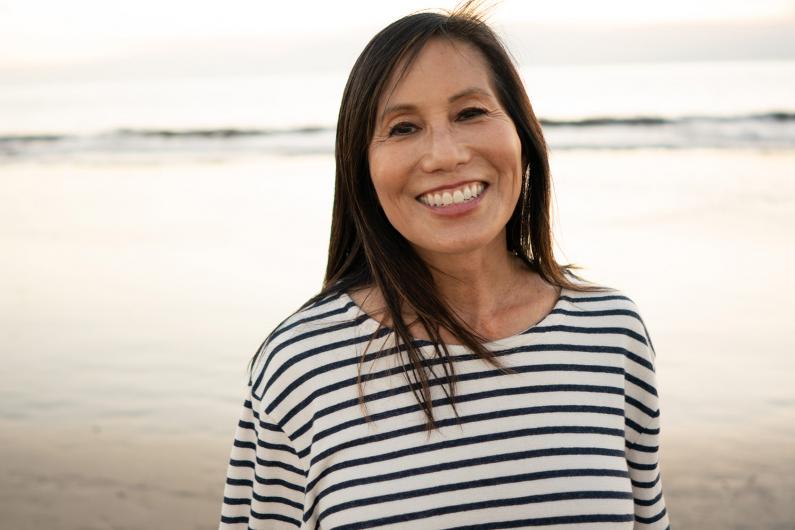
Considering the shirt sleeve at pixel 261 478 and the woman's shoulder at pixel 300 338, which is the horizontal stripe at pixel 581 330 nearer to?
the woman's shoulder at pixel 300 338

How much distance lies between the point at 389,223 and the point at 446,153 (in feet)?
1.03

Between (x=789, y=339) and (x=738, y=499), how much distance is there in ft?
6.73

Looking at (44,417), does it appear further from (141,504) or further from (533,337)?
(533,337)

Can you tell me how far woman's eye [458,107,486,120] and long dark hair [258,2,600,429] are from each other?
0.08 meters

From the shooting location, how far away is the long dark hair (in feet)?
7.48

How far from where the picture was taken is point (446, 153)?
226 cm

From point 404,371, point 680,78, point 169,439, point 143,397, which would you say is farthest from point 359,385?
point 680,78

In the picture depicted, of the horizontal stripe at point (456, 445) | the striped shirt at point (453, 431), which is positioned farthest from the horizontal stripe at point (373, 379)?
the horizontal stripe at point (456, 445)

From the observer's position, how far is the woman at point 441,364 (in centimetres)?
221

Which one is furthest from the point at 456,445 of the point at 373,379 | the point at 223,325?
the point at 223,325

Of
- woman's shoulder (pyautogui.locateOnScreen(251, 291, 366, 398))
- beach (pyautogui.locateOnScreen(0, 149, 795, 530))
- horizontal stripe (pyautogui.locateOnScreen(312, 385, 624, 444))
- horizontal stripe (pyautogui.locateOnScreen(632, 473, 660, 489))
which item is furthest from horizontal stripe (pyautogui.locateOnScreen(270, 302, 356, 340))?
beach (pyautogui.locateOnScreen(0, 149, 795, 530))

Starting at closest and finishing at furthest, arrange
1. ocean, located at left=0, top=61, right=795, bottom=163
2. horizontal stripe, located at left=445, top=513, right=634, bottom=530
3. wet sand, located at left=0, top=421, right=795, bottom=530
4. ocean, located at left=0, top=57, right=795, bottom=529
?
horizontal stripe, located at left=445, top=513, right=634, bottom=530 < wet sand, located at left=0, top=421, right=795, bottom=530 < ocean, located at left=0, top=57, right=795, bottom=529 < ocean, located at left=0, top=61, right=795, bottom=163

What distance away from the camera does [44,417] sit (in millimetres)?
5656

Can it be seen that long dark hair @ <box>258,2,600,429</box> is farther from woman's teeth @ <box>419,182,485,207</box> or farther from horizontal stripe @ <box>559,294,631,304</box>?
woman's teeth @ <box>419,182,485,207</box>
